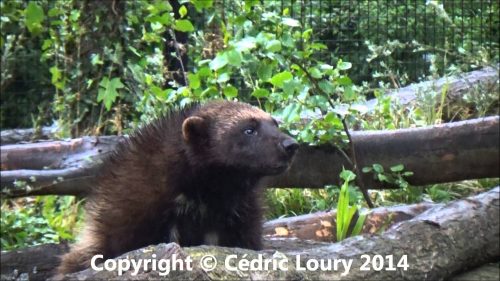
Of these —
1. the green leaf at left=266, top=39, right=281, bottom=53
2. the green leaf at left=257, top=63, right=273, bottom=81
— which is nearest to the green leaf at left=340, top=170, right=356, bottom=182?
the green leaf at left=257, top=63, right=273, bottom=81

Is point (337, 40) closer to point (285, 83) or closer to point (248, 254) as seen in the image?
point (285, 83)

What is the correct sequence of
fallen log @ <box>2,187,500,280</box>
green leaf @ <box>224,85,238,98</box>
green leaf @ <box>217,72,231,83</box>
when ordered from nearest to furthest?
1. fallen log @ <box>2,187,500,280</box>
2. green leaf @ <box>217,72,231,83</box>
3. green leaf @ <box>224,85,238,98</box>

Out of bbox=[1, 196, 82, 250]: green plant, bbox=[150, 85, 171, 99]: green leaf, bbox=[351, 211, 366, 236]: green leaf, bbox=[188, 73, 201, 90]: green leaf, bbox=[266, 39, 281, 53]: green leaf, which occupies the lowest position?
bbox=[1, 196, 82, 250]: green plant

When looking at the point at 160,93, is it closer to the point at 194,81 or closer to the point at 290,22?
the point at 194,81

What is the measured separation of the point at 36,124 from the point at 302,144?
4.03m

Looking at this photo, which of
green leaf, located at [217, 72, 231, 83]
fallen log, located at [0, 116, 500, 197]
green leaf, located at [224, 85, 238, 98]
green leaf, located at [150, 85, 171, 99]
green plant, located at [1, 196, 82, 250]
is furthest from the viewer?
green plant, located at [1, 196, 82, 250]

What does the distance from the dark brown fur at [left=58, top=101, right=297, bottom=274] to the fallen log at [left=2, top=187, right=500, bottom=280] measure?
0.38m

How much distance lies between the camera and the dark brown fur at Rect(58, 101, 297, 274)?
14.4ft

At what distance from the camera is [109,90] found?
7.44 metres

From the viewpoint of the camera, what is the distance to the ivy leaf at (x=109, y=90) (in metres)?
7.36

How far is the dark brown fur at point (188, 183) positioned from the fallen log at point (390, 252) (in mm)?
380

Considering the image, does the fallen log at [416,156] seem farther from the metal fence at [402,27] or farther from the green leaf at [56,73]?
the metal fence at [402,27]

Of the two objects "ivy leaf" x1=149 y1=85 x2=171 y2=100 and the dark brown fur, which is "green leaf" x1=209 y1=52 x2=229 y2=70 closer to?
the dark brown fur

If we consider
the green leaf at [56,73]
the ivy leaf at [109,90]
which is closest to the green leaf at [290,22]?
the ivy leaf at [109,90]
